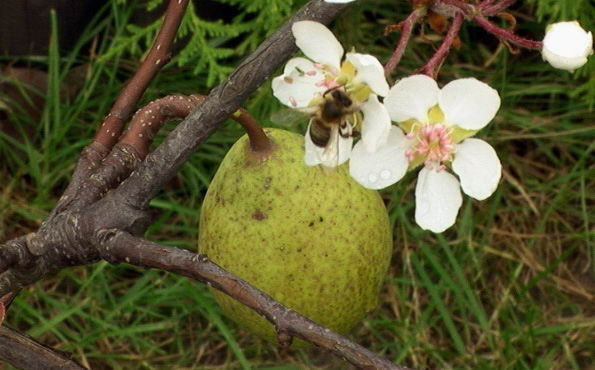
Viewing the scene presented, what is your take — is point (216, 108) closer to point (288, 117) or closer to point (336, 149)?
point (288, 117)

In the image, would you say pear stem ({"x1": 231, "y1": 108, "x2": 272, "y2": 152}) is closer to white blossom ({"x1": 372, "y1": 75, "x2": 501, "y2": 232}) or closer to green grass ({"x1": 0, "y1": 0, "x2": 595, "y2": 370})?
white blossom ({"x1": 372, "y1": 75, "x2": 501, "y2": 232})

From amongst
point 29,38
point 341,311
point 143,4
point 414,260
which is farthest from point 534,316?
point 29,38

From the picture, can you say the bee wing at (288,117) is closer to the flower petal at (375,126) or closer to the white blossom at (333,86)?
the white blossom at (333,86)

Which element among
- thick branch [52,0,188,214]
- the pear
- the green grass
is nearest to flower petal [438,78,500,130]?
the pear

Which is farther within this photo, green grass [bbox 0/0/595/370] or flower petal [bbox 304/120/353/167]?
green grass [bbox 0/0/595/370]

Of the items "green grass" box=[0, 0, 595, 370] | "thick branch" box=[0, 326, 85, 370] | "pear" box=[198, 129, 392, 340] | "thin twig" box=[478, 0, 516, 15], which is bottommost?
"green grass" box=[0, 0, 595, 370]

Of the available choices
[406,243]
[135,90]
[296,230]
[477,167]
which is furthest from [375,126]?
[406,243]

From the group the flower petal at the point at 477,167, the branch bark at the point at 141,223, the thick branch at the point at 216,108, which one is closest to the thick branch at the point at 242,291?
the branch bark at the point at 141,223
